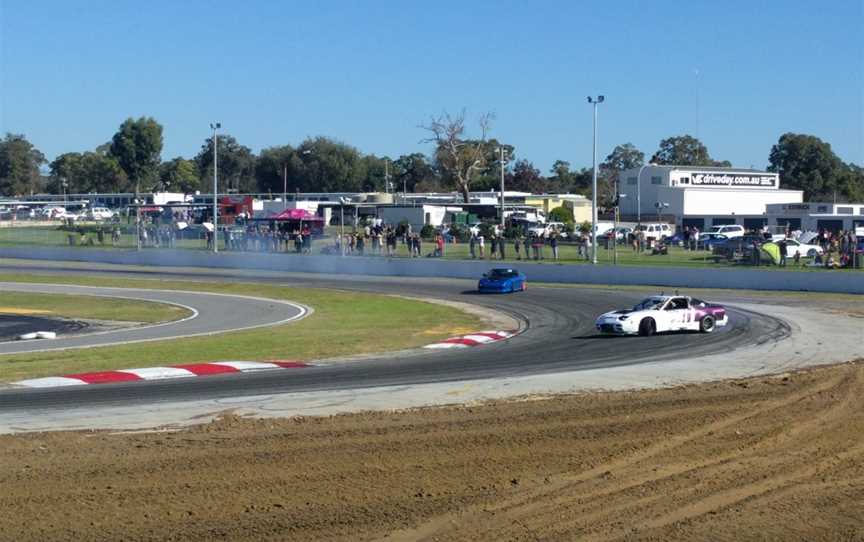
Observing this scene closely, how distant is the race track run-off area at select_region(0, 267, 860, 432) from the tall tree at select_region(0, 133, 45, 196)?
144m

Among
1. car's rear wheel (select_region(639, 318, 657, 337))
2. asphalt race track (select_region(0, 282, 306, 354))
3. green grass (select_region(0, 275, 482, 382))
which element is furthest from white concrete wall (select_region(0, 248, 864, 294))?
car's rear wheel (select_region(639, 318, 657, 337))

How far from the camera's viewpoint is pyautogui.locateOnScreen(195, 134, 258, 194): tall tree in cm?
17338

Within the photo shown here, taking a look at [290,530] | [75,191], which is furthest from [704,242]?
[75,191]

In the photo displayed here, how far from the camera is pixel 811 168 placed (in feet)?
472

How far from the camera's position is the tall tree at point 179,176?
161500 mm

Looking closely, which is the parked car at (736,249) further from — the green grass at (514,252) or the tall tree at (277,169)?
the tall tree at (277,169)

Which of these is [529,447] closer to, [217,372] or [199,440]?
[199,440]

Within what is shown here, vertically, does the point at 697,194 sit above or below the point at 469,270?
above

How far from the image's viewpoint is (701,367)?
22.1 metres

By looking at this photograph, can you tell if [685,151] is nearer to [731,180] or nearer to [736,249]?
[731,180]

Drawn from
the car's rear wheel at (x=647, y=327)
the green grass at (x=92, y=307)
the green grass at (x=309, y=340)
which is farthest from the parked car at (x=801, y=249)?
the green grass at (x=92, y=307)

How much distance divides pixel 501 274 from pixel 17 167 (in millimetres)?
144105

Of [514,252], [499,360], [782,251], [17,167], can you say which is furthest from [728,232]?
[17,167]

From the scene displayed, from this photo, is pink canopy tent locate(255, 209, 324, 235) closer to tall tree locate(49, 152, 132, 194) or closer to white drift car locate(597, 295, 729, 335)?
white drift car locate(597, 295, 729, 335)
